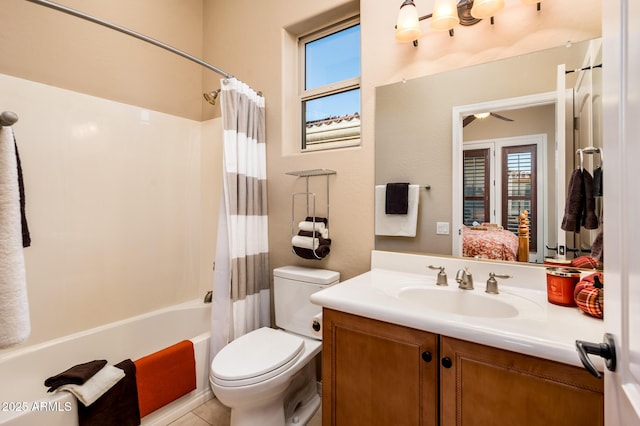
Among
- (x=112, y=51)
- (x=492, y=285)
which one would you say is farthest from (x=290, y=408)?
(x=112, y=51)

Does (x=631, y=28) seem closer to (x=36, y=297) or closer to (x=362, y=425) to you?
(x=362, y=425)

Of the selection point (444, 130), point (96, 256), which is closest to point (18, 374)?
point (96, 256)

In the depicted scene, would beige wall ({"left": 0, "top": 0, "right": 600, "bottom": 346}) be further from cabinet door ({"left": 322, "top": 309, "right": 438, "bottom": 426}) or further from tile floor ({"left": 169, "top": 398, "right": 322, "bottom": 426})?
tile floor ({"left": 169, "top": 398, "right": 322, "bottom": 426})

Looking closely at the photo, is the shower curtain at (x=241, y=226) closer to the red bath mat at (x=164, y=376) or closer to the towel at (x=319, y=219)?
the red bath mat at (x=164, y=376)

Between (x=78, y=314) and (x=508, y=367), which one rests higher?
(x=508, y=367)

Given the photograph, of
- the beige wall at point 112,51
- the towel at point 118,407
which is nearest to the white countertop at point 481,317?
the towel at point 118,407

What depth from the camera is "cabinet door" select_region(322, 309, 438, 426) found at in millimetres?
994

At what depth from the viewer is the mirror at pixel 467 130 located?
1263 millimetres

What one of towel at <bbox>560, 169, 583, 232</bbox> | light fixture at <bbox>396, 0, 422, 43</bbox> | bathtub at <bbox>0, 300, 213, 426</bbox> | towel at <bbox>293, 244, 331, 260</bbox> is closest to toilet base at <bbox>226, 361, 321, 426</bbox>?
bathtub at <bbox>0, 300, 213, 426</bbox>

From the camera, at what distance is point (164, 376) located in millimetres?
1619

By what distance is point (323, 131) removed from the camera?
2137 millimetres

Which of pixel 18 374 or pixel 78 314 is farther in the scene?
pixel 78 314

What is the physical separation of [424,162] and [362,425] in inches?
49.4

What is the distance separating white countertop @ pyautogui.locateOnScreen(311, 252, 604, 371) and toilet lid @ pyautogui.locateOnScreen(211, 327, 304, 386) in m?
0.42
